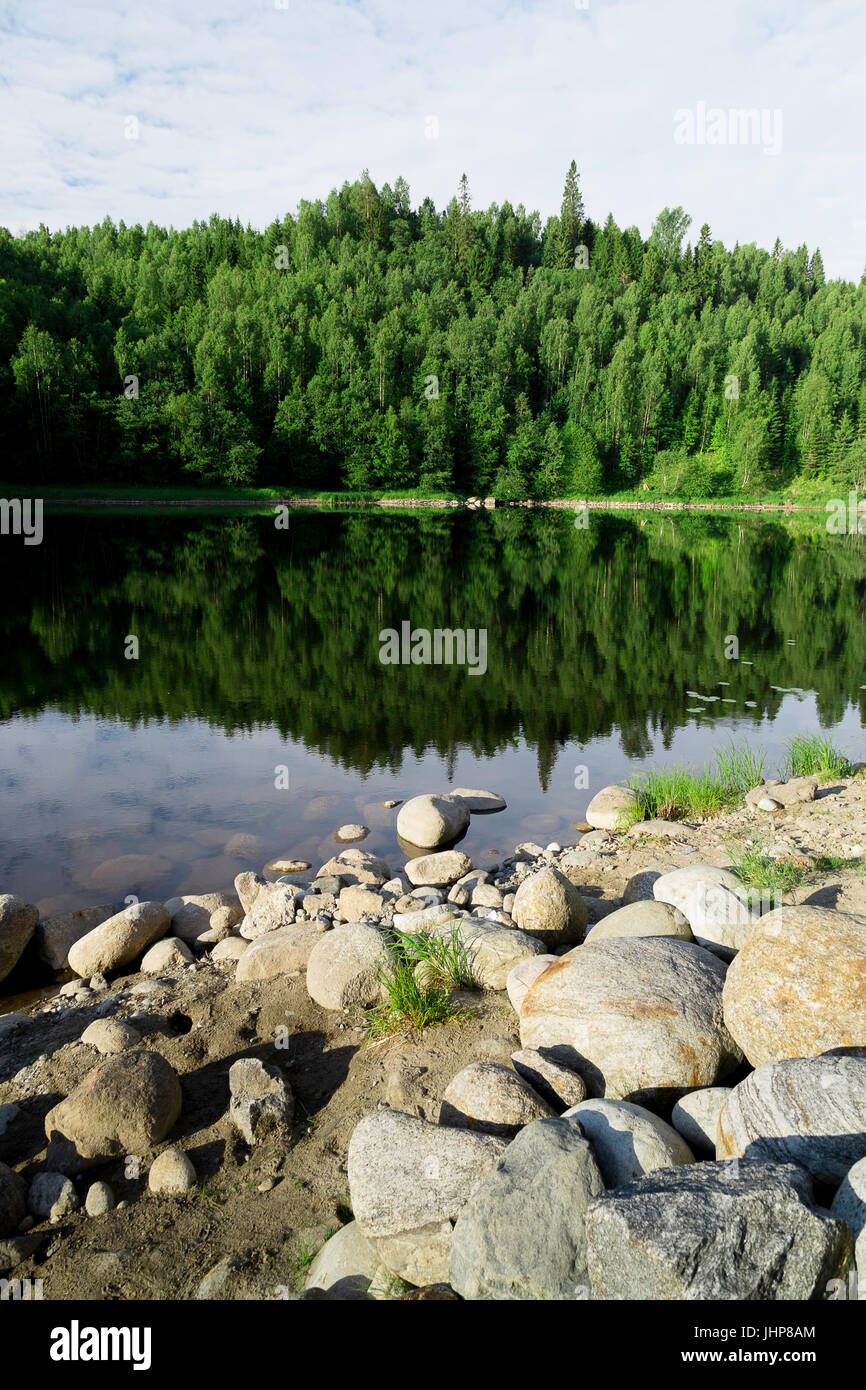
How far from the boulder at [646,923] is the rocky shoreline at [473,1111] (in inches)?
1.0

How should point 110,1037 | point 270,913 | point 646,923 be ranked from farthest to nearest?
point 270,913, point 646,923, point 110,1037

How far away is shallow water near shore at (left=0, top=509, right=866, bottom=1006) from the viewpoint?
40.7 feet

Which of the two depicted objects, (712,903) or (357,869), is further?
(357,869)

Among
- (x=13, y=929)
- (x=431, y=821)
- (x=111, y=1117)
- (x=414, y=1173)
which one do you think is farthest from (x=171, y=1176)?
(x=431, y=821)

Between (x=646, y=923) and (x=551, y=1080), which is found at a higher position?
(x=646, y=923)

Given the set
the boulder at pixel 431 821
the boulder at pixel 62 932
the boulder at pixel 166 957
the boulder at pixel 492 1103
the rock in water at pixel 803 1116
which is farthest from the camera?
the boulder at pixel 431 821

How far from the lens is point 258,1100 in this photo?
5.61m

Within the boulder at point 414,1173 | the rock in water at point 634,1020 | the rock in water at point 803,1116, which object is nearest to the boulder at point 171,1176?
the boulder at point 414,1173

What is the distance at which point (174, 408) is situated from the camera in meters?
86.8

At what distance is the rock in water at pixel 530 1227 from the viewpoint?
3752mm

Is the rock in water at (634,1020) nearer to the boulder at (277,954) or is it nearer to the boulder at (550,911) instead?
the boulder at (550,911)

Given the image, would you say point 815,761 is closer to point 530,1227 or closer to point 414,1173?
point 414,1173

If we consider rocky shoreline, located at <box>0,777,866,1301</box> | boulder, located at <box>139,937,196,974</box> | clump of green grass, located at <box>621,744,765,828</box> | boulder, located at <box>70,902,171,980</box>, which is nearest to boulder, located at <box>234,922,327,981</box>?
rocky shoreline, located at <box>0,777,866,1301</box>

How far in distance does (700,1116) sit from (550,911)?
9.44 ft
